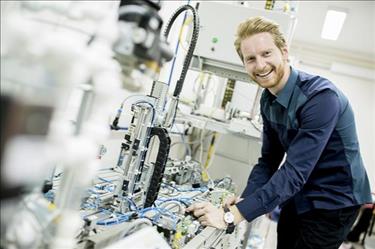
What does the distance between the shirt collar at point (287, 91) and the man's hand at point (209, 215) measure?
54 cm

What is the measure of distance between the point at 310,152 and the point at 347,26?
4.45 metres

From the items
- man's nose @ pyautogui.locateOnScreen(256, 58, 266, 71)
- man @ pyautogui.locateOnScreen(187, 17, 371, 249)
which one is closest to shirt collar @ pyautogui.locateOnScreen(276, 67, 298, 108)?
man @ pyautogui.locateOnScreen(187, 17, 371, 249)

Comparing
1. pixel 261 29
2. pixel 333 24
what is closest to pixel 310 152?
pixel 261 29

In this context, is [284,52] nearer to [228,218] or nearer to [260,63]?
[260,63]

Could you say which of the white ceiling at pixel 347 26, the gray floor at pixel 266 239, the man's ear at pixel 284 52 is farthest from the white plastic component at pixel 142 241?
the white ceiling at pixel 347 26

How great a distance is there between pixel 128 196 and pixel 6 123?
2.27 ft

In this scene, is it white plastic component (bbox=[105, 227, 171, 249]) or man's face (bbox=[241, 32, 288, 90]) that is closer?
white plastic component (bbox=[105, 227, 171, 249])

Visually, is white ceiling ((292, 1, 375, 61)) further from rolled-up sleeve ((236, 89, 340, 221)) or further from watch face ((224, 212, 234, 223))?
watch face ((224, 212, 234, 223))

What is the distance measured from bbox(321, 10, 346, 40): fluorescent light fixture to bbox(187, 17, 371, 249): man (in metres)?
3.67

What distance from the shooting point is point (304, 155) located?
1157mm

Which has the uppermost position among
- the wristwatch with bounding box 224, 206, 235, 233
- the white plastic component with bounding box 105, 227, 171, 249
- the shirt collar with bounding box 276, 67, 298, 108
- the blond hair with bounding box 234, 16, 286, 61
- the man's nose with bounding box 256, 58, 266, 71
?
the blond hair with bounding box 234, 16, 286, 61

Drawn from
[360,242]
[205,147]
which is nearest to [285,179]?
[205,147]

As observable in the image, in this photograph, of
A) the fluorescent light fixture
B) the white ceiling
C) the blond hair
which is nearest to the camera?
the blond hair

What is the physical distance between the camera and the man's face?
1276 mm
